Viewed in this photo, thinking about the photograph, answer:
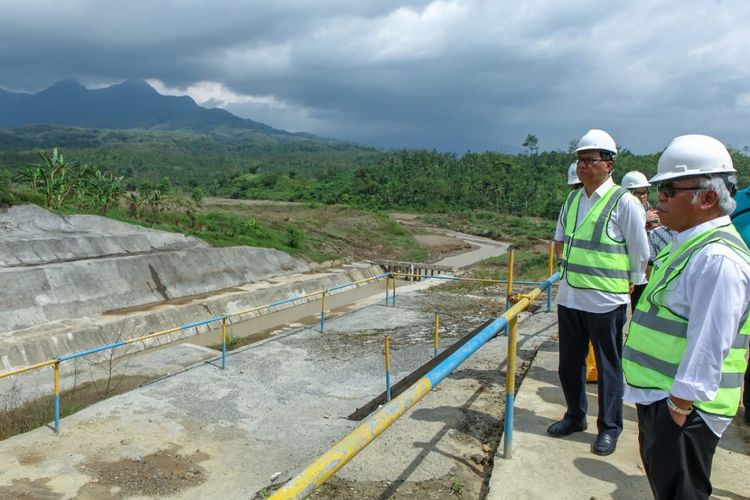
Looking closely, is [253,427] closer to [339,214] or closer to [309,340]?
[309,340]

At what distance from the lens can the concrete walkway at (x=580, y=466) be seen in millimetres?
2807

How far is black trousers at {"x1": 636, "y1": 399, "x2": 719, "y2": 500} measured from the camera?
1869 millimetres

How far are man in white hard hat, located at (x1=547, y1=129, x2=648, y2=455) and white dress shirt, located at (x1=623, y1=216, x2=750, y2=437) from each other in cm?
131

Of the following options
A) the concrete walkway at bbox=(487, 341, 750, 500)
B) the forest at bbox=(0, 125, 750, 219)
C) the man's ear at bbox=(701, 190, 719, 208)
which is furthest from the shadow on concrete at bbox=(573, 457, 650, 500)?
the forest at bbox=(0, 125, 750, 219)

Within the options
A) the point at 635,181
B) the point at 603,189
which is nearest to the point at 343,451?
the point at 603,189

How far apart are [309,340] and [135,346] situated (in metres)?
5.99

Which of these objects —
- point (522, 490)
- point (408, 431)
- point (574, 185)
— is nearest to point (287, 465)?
point (408, 431)

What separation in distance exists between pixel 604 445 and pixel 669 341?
4.87ft

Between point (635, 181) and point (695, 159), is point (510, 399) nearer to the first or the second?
point (695, 159)

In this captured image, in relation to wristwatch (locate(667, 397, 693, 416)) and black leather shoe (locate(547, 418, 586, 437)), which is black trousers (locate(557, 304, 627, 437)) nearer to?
black leather shoe (locate(547, 418, 586, 437))

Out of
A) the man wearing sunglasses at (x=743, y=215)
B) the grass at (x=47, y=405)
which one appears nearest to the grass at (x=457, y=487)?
the man wearing sunglasses at (x=743, y=215)

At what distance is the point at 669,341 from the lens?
1.96 metres

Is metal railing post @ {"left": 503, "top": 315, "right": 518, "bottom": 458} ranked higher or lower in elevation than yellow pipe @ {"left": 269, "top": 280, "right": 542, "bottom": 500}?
lower

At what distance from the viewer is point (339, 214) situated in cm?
4459
